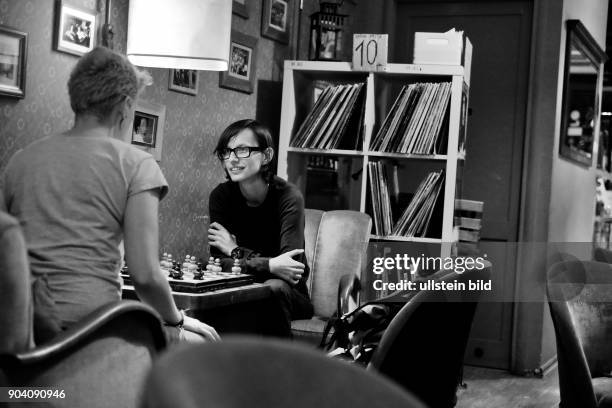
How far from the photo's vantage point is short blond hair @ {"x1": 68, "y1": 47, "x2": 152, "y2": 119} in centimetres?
196

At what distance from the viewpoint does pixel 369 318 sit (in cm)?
283

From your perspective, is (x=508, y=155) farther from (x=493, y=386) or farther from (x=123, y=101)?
(x=123, y=101)

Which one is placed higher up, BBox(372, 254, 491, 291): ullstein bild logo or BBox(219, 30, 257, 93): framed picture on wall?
BBox(219, 30, 257, 93): framed picture on wall

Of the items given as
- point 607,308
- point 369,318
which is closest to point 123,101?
point 369,318

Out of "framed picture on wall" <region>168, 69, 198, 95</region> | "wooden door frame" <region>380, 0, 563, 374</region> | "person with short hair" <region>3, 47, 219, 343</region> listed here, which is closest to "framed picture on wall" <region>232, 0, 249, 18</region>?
"framed picture on wall" <region>168, 69, 198, 95</region>

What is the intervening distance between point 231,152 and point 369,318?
937 millimetres

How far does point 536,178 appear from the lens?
16.5 ft

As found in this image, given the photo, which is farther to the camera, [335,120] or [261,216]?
[335,120]

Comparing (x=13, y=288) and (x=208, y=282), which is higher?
(x=13, y=288)

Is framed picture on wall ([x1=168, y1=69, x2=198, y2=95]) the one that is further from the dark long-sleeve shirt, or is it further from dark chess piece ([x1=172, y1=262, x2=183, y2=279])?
dark chess piece ([x1=172, y1=262, x2=183, y2=279])

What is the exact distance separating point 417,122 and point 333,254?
0.80 meters

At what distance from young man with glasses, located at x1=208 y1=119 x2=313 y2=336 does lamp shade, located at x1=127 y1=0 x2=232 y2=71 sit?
56 cm

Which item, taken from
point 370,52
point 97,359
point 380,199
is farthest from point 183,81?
point 97,359

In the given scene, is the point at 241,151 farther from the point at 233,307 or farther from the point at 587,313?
the point at 587,313
